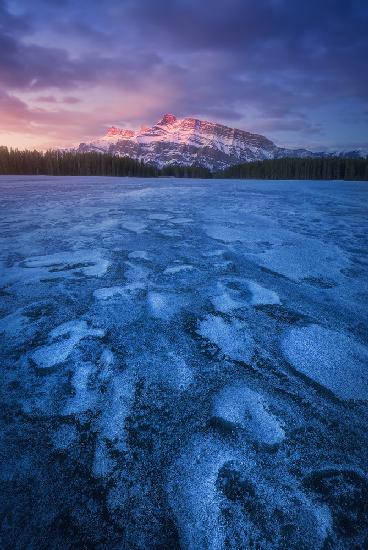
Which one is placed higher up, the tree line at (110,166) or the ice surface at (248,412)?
the tree line at (110,166)

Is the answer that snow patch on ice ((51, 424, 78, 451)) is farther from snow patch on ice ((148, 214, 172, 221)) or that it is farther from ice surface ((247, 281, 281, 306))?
snow patch on ice ((148, 214, 172, 221))

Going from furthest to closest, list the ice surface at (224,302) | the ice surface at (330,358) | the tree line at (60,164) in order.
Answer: the tree line at (60,164) → the ice surface at (224,302) → the ice surface at (330,358)

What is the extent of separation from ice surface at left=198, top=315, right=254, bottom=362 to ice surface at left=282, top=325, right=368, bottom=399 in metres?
0.20

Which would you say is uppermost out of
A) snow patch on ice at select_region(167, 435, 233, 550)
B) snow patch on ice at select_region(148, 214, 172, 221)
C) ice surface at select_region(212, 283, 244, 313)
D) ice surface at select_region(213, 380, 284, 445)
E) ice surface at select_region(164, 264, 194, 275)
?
snow patch on ice at select_region(148, 214, 172, 221)

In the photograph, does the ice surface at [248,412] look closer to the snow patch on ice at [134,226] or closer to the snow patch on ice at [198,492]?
the snow patch on ice at [198,492]

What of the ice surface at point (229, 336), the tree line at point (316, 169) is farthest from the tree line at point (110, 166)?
the ice surface at point (229, 336)

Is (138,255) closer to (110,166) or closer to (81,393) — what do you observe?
(81,393)

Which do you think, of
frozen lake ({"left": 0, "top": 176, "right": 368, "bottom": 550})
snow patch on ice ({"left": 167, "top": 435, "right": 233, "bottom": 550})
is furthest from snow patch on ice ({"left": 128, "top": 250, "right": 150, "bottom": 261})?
snow patch on ice ({"left": 167, "top": 435, "right": 233, "bottom": 550})

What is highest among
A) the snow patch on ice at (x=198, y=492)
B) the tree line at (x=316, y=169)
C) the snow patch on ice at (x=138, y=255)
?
the tree line at (x=316, y=169)

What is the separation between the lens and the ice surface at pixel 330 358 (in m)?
1.22

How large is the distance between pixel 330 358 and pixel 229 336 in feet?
1.67

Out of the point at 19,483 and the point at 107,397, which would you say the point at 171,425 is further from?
the point at 19,483

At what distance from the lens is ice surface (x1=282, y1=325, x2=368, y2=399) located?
1.22m

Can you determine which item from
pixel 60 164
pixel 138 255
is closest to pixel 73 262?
pixel 138 255
